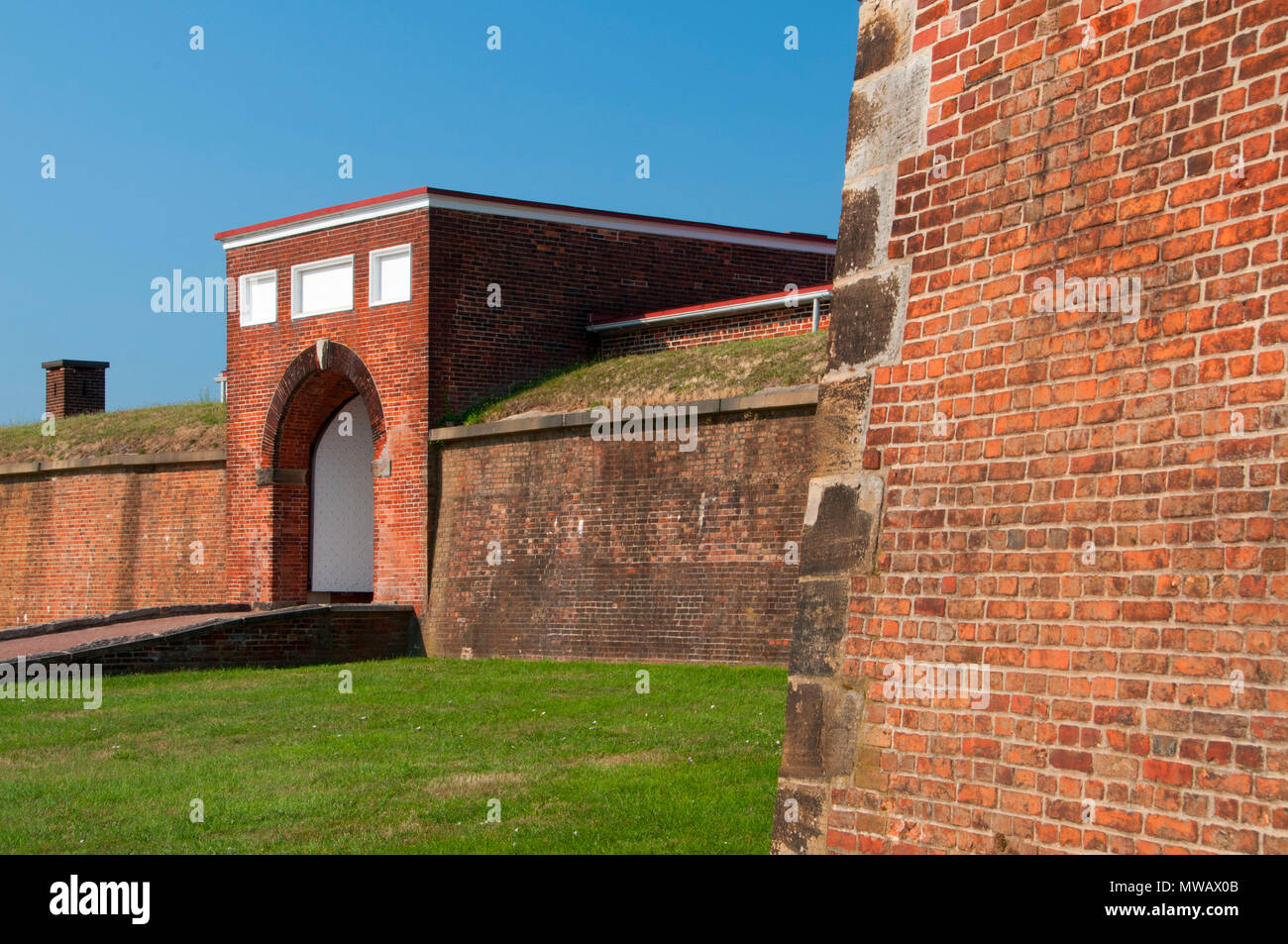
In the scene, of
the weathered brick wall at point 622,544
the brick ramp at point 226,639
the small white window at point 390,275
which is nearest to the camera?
the weathered brick wall at point 622,544

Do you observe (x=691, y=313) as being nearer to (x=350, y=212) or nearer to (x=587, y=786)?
(x=350, y=212)

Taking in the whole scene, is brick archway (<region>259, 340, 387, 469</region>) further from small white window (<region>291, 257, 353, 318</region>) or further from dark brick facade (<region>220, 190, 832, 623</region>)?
small white window (<region>291, 257, 353, 318</region>)

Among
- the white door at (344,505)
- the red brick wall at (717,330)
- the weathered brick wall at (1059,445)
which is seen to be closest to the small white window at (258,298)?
the white door at (344,505)

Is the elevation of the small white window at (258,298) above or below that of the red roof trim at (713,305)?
above

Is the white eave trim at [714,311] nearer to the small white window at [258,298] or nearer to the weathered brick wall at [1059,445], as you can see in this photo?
the small white window at [258,298]

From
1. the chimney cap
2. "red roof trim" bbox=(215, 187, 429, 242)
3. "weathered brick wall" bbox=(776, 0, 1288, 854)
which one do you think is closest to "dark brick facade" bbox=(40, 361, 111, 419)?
the chimney cap

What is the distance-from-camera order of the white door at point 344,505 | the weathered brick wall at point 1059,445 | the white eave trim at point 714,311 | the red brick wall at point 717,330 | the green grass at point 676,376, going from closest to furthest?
1. the weathered brick wall at point 1059,445
2. the green grass at point 676,376
3. the white eave trim at point 714,311
4. the red brick wall at point 717,330
5. the white door at point 344,505

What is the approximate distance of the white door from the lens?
2406 centimetres

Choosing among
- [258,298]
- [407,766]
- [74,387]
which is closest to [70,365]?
[74,387]

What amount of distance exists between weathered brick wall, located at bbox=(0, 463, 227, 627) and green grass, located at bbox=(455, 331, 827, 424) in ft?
21.8

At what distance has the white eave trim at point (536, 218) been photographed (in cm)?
2152

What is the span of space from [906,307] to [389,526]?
16900 mm

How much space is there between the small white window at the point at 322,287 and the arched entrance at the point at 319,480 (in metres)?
0.70

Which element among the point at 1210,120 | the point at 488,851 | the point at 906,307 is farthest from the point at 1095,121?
the point at 488,851
